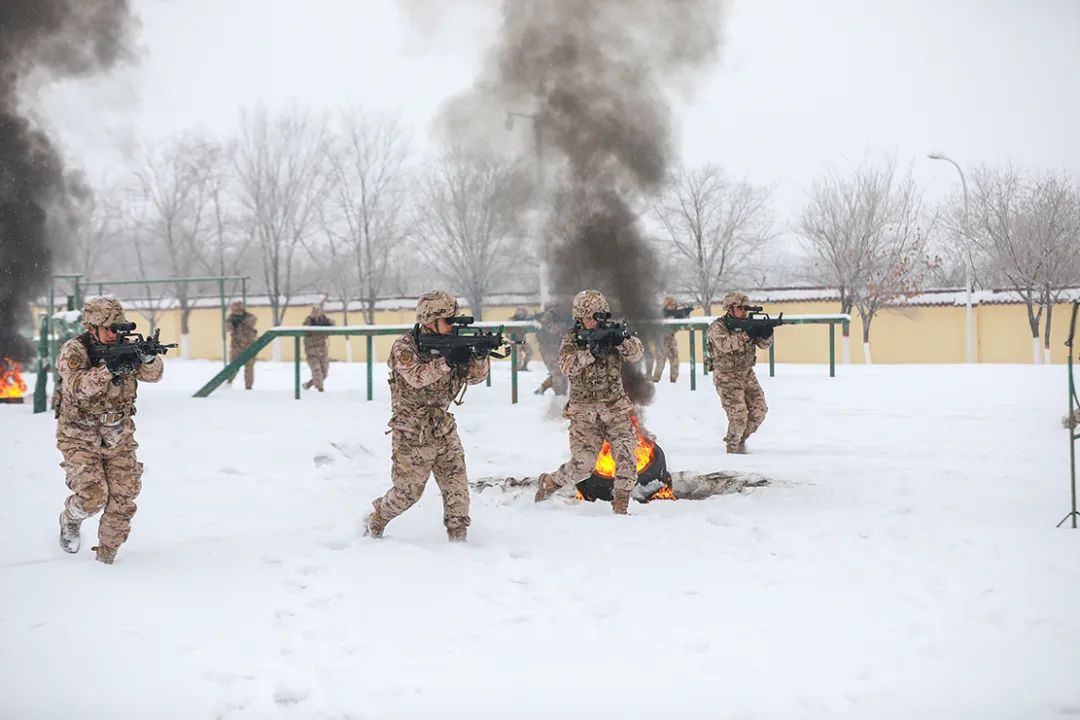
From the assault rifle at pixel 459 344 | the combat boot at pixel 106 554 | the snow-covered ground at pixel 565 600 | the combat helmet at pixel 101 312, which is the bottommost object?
the snow-covered ground at pixel 565 600

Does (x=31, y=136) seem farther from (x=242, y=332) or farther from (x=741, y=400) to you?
(x=741, y=400)

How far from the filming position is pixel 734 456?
9891 millimetres

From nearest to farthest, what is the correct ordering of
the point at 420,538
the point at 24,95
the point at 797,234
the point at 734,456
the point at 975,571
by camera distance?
the point at 975,571, the point at 420,538, the point at 734,456, the point at 24,95, the point at 797,234

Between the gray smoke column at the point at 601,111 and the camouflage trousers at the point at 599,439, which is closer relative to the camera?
the camouflage trousers at the point at 599,439

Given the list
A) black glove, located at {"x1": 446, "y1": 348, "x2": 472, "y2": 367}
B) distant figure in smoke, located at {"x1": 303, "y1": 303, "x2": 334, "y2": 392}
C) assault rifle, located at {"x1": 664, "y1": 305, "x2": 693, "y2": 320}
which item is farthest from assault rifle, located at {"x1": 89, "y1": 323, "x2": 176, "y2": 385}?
assault rifle, located at {"x1": 664, "y1": 305, "x2": 693, "y2": 320}

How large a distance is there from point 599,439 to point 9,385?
11.0 metres

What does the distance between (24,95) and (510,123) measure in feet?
26.4

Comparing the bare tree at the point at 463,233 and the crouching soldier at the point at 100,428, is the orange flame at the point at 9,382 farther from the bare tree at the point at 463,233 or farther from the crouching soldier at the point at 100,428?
the bare tree at the point at 463,233

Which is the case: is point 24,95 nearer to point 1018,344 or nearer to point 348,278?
point 348,278

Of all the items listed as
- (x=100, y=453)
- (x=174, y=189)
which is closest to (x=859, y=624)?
(x=100, y=453)

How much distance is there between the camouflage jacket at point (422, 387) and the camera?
20.2ft

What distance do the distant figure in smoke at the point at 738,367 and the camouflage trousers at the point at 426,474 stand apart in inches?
149

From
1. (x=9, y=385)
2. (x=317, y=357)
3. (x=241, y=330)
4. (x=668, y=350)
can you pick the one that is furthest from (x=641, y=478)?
(x=9, y=385)

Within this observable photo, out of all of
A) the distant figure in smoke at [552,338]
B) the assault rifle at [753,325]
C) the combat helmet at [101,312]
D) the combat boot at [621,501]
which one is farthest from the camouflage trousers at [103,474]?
the distant figure in smoke at [552,338]
